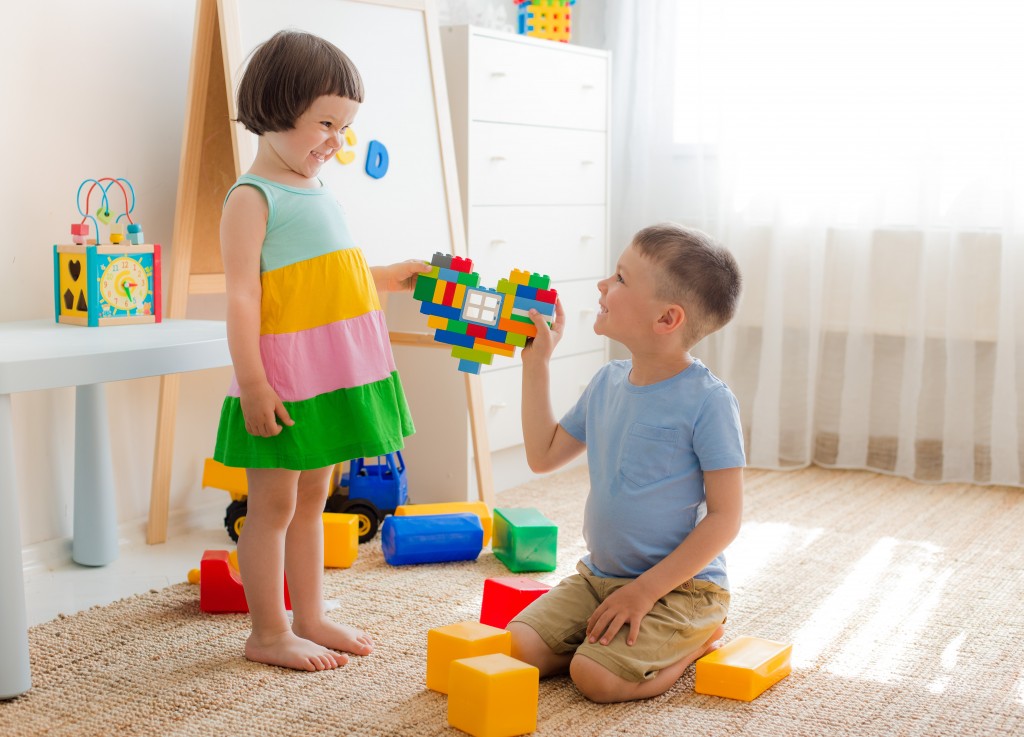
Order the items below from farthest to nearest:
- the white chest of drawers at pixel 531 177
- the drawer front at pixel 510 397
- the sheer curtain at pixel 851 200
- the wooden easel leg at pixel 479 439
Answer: the sheer curtain at pixel 851 200, the drawer front at pixel 510 397, the white chest of drawers at pixel 531 177, the wooden easel leg at pixel 479 439

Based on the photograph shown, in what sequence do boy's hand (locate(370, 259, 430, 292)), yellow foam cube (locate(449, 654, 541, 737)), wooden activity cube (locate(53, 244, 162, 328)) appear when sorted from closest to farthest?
yellow foam cube (locate(449, 654, 541, 737)), boy's hand (locate(370, 259, 430, 292)), wooden activity cube (locate(53, 244, 162, 328))

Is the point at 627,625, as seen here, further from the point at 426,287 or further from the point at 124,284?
the point at 124,284

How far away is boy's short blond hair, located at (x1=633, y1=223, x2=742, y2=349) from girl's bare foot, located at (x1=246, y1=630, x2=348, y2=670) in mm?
663

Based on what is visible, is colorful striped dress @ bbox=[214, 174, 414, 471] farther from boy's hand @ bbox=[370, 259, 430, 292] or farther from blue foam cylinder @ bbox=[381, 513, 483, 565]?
blue foam cylinder @ bbox=[381, 513, 483, 565]

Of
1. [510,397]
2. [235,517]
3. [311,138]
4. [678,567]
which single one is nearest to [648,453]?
[678,567]

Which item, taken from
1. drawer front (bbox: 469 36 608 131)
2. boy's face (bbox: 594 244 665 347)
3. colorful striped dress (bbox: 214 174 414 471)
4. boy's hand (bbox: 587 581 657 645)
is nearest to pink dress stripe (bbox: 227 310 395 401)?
colorful striped dress (bbox: 214 174 414 471)

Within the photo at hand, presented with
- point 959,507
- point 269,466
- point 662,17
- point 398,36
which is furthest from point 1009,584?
point 662,17

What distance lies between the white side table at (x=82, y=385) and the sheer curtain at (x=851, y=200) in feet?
5.33

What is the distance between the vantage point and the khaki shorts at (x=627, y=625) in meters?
1.38

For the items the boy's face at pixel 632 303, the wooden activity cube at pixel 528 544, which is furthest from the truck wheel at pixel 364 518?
the boy's face at pixel 632 303

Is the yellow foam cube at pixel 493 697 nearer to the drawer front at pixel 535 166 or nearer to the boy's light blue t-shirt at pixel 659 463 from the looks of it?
the boy's light blue t-shirt at pixel 659 463

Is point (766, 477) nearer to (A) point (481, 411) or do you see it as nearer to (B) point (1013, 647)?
(A) point (481, 411)

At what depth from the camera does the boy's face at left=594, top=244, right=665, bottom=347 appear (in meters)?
1.44

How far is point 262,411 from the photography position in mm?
1394
